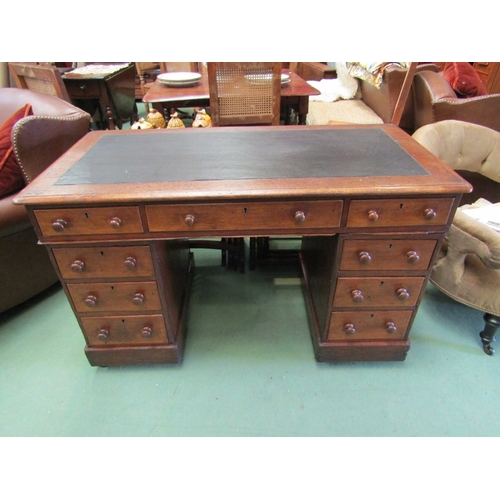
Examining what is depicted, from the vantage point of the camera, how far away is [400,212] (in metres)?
1.02

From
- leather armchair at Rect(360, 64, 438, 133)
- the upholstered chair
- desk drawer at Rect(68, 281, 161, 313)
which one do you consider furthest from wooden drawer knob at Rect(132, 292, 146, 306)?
leather armchair at Rect(360, 64, 438, 133)

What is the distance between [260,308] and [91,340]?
2.53ft

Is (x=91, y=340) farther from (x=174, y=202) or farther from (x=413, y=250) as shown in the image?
(x=413, y=250)

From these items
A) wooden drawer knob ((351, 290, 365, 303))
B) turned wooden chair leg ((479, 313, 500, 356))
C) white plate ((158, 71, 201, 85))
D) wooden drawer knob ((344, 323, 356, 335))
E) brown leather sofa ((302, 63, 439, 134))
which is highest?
white plate ((158, 71, 201, 85))

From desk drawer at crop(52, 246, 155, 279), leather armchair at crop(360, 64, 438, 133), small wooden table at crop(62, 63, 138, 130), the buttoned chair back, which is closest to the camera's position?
desk drawer at crop(52, 246, 155, 279)

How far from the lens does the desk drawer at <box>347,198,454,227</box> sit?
100cm

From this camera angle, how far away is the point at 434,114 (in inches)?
82.9

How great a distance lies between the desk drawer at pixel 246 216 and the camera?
38.9 inches

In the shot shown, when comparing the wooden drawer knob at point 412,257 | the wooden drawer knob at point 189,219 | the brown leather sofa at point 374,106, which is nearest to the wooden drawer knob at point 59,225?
the wooden drawer knob at point 189,219

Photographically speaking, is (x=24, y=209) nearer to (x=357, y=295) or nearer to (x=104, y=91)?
(x=357, y=295)

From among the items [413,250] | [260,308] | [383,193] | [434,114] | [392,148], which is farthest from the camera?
[434,114]

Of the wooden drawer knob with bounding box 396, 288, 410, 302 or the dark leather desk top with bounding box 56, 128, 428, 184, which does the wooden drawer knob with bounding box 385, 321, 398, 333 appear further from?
the dark leather desk top with bounding box 56, 128, 428, 184

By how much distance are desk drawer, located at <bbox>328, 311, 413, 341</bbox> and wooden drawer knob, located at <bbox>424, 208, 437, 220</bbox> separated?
1.33 ft

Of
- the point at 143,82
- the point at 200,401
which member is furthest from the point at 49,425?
the point at 143,82
